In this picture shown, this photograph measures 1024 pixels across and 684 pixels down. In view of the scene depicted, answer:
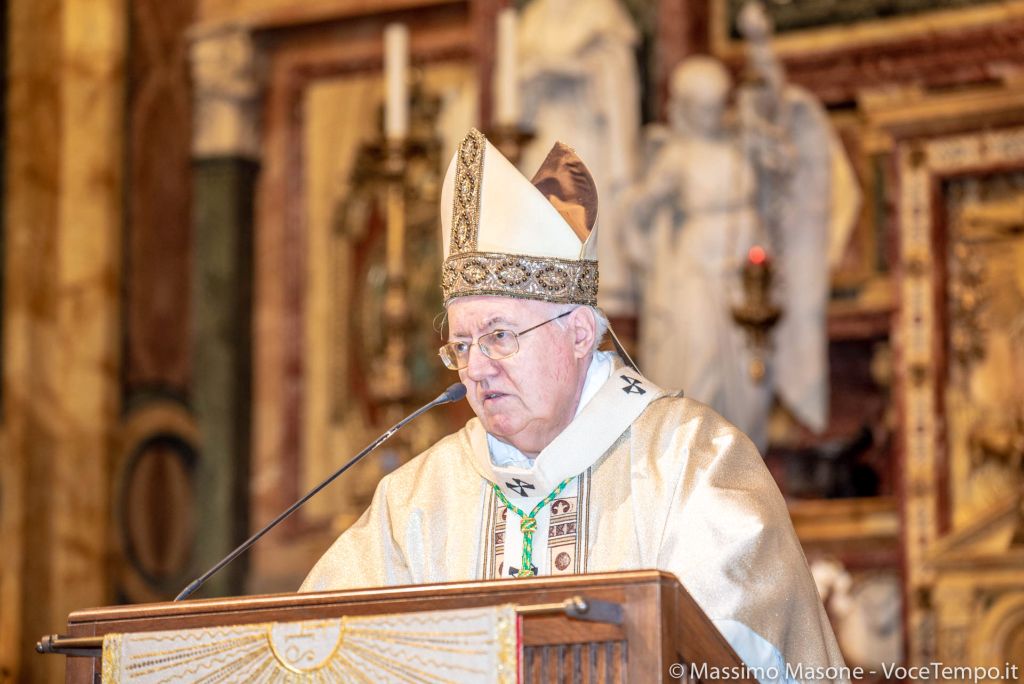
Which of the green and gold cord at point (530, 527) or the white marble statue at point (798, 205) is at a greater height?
the white marble statue at point (798, 205)

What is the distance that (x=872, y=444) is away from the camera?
6.67m

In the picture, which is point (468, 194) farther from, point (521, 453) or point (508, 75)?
point (508, 75)

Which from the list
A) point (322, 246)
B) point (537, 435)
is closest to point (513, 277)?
point (537, 435)

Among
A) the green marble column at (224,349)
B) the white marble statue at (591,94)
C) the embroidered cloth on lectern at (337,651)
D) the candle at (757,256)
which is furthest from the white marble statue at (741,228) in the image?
the embroidered cloth on lectern at (337,651)

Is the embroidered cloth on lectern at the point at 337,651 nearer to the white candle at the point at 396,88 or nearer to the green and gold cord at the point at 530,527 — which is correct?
the green and gold cord at the point at 530,527

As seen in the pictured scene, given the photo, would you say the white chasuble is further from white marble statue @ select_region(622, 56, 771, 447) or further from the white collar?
white marble statue @ select_region(622, 56, 771, 447)

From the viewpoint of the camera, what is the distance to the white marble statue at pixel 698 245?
655 cm

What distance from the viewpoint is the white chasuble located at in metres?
3.01

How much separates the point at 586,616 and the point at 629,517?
859 millimetres

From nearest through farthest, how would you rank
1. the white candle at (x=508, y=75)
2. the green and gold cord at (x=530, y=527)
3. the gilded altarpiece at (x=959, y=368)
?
the green and gold cord at (x=530, y=527)
the gilded altarpiece at (x=959, y=368)
the white candle at (x=508, y=75)

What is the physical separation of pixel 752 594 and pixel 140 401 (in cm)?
516

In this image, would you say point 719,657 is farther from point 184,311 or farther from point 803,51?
point 184,311

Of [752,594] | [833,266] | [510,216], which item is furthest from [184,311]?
[752,594]

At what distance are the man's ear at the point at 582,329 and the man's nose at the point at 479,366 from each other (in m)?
0.20
